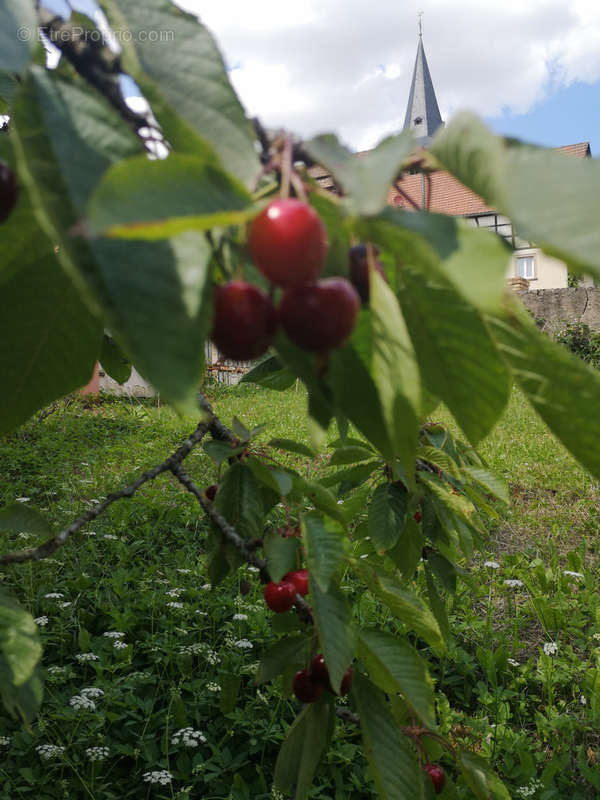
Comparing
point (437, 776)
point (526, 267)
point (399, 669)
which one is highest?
point (526, 267)

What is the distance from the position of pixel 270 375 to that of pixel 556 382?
72 cm

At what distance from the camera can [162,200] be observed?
0.78ft

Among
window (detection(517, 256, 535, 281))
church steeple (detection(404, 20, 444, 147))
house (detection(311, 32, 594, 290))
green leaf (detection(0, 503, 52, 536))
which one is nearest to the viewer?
green leaf (detection(0, 503, 52, 536))

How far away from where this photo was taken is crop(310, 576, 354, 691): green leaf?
574 millimetres

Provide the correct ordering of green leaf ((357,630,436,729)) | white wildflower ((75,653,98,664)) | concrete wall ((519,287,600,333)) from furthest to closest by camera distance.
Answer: concrete wall ((519,287,600,333))
white wildflower ((75,653,98,664))
green leaf ((357,630,436,729))

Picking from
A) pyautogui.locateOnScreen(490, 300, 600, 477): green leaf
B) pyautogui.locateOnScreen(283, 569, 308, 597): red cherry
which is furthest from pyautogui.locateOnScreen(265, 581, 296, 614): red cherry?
pyautogui.locateOnScreen(490, 300, 600, 477): green leaf

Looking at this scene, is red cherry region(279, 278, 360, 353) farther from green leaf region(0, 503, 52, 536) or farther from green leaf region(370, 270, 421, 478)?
green leaf region(0, 503, 52, 536)

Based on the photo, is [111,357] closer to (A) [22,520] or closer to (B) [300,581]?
(A) [22,520]

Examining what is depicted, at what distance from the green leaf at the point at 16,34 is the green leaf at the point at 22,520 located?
1.94 feet

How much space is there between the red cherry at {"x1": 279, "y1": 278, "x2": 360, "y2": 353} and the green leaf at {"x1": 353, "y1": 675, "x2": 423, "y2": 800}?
0.57 meters

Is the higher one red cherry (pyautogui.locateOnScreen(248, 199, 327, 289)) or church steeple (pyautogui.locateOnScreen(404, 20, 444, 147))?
church steeple (pyautogui.locateOnScreen(404, 20, 444, 147))

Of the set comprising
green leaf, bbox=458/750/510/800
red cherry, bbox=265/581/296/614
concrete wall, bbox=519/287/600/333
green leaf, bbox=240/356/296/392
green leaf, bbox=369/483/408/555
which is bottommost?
green leaf, bbox=458/750/510/800

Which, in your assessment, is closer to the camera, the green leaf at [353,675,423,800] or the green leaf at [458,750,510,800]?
the green leaf at [353,675,423,800]

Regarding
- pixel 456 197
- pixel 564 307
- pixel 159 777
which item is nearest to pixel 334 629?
pixel 159 777
